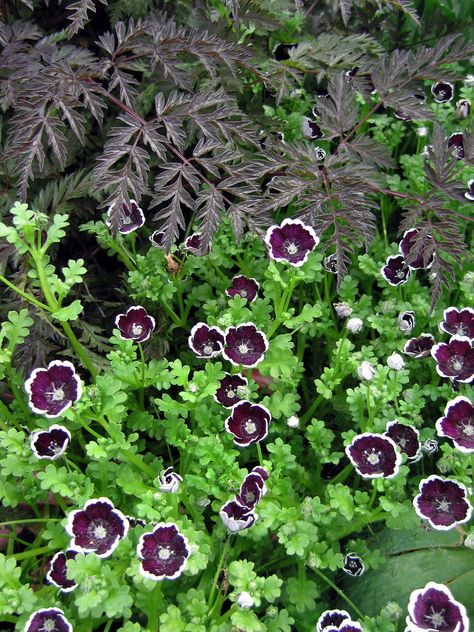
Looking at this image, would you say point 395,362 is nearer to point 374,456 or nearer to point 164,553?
point 374,456

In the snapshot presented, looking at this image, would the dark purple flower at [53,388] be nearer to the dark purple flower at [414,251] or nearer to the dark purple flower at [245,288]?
the dark purple flower at [245,288]

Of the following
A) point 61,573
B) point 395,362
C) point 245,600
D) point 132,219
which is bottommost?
point 61,573

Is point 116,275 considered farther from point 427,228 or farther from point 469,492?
point 469,492

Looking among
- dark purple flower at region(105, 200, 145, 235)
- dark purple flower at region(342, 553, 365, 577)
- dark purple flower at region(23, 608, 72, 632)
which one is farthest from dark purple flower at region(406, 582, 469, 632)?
dark purple flower at region(105, 200, 145, 235)

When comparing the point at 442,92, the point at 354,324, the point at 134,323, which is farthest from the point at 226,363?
the point at 442,92

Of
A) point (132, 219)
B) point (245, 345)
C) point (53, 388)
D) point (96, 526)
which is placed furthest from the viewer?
point (132, 219)

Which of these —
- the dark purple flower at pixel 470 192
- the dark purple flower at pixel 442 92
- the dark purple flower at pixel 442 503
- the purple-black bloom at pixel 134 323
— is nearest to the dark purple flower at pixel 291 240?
the purple-black bloom at pixel 134 323

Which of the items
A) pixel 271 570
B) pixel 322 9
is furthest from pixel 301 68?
pixel 271 570
